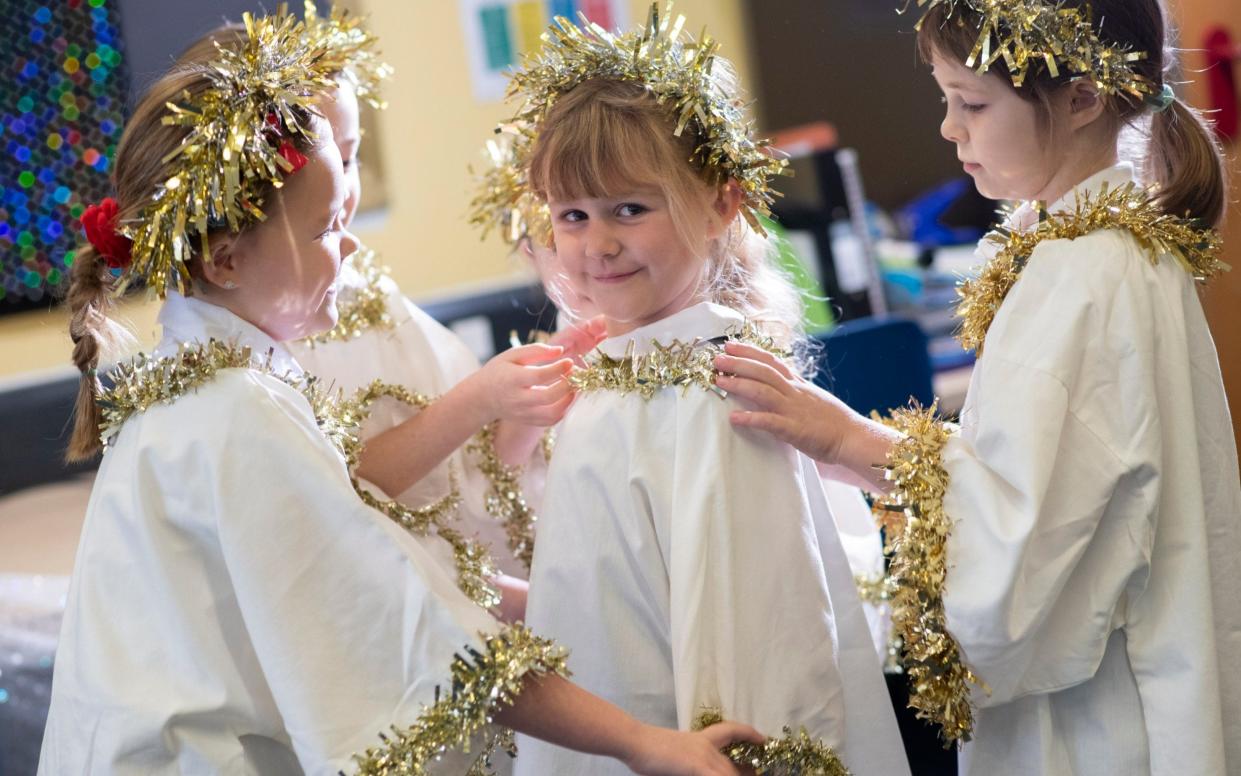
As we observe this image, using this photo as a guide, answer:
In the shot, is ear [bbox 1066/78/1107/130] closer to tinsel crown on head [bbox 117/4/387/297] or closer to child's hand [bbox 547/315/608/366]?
child's hand [bbox 547/315/608/366]

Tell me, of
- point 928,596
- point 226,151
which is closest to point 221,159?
point 226,151

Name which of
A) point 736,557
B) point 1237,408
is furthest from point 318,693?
point 1237,408

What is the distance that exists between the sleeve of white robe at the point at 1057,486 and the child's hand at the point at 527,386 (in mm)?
477

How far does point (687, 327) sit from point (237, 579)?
0.56 meters

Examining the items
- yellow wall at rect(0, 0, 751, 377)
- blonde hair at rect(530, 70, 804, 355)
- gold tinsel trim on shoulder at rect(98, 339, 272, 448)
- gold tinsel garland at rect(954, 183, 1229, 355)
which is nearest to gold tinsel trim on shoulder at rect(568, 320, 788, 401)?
blonde hair at rect(530, 70, 804, 355)

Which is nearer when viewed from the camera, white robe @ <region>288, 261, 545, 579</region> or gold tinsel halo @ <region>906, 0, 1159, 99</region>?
gold tinsel halo @ <region>906, 0, 1159, 99</region>

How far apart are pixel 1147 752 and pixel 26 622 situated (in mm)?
1847

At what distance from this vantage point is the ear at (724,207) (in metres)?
1.49

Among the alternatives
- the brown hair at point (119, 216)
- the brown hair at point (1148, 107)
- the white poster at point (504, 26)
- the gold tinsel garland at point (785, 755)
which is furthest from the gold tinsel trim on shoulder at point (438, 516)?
the white poster at point (504, 26)

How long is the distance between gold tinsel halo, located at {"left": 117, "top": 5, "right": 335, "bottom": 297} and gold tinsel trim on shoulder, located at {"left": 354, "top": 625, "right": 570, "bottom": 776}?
488 mm

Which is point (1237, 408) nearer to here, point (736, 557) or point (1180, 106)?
point (1180, 106)

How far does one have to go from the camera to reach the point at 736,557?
1.35 metres

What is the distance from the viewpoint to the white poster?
141 inches

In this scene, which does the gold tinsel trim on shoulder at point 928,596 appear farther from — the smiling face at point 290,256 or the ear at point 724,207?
the smiling face at point 290,256
